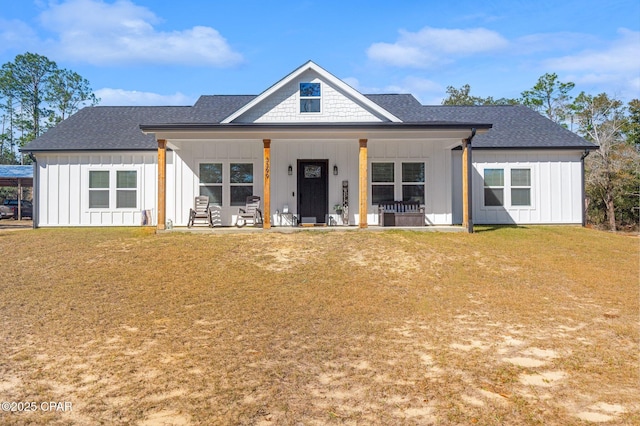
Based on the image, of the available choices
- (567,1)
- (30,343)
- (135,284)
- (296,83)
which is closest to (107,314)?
(30,343)

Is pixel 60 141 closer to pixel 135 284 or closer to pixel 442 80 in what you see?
pixel 135 284

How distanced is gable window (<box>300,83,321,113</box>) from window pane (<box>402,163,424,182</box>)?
3617 mm

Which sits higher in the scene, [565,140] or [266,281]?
[565,140]

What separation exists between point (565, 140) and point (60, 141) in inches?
718

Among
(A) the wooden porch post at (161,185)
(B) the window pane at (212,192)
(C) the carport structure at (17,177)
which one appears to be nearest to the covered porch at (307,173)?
(B) the window pane at (212,192)

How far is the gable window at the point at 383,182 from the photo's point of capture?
1396 cm

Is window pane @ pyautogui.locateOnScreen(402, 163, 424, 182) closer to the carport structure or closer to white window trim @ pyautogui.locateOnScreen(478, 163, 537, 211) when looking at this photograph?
white window trim @ pyautogui.locateOnScreen(478, 163, 537, 211)

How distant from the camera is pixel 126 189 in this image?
14234mm

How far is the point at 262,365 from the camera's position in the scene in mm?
3969

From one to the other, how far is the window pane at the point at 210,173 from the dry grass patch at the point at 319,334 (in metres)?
4.32

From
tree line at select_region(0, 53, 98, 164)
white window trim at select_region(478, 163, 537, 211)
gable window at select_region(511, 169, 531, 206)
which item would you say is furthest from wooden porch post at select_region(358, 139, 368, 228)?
tree line at select_region(0, 53, 98, 164)

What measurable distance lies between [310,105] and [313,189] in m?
2.77

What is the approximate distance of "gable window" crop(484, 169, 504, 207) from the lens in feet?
48.3

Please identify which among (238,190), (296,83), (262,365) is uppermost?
(296,83)
